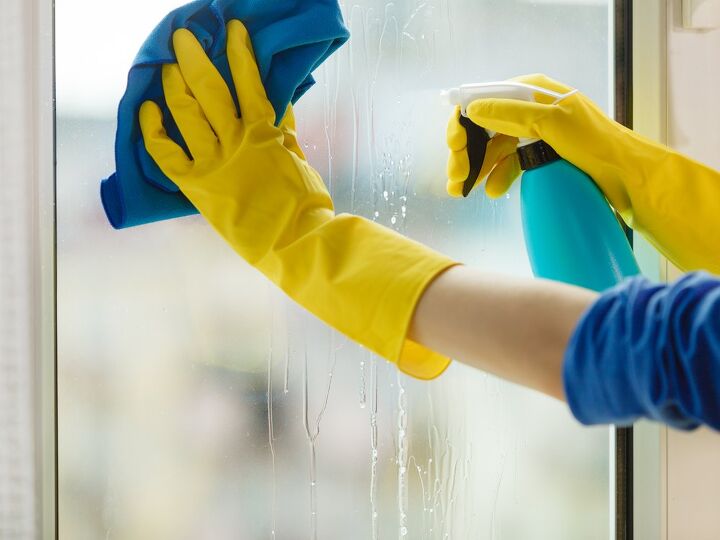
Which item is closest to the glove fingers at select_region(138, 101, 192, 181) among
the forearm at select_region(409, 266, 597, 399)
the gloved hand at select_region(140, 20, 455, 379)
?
the gloved hand at select_region(140, 20, 455, 379)

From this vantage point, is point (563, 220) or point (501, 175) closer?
point (563, 220)

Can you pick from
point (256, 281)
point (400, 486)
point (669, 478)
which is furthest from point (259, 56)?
point (669, 478)

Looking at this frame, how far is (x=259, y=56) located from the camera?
0.59 m

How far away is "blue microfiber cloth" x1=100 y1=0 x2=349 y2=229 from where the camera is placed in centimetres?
57

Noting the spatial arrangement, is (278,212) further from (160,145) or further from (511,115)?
(511,115)

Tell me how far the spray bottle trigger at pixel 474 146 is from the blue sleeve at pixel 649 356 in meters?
0.37

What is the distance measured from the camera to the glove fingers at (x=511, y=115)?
0.64 metres

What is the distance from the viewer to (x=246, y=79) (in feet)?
1.88

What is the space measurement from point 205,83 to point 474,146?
28cm

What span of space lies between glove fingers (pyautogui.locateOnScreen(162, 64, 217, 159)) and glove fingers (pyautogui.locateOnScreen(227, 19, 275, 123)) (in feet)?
0.11

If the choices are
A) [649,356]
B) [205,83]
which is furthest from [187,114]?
[649,356]

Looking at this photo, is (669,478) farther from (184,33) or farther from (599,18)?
(184,33)

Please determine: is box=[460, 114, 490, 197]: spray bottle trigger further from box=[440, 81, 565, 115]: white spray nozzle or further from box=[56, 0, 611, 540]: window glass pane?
box=[56, 0, 611, 540]: window glass pane

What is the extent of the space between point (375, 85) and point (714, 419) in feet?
2.17
